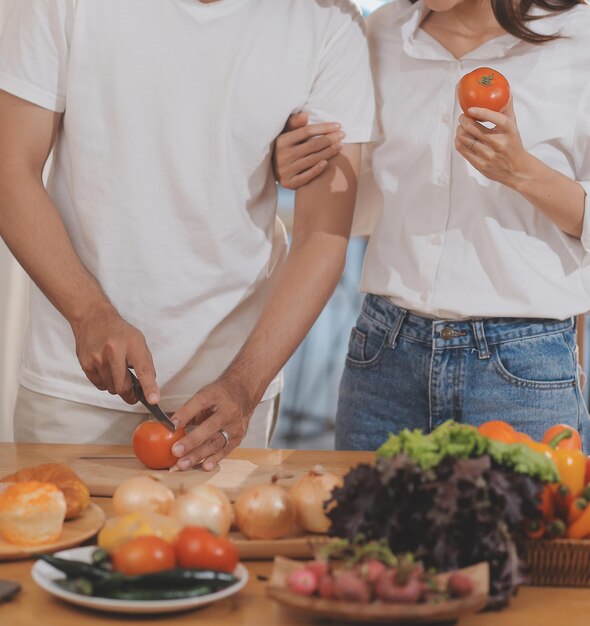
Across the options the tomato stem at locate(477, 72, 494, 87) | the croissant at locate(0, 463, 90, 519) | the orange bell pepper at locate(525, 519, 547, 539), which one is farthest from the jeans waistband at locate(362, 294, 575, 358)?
the croissant at locate(0, 463, 90, 519)

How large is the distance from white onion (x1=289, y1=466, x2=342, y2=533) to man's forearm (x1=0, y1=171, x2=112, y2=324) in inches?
25.5

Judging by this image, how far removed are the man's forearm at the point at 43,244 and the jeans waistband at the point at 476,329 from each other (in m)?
0.63

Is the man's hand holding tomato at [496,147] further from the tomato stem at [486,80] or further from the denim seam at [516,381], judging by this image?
the denim seam at [516,381]

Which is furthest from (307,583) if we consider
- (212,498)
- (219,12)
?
(219,12)

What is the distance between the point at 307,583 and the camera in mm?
1095

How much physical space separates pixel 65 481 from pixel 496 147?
972mm

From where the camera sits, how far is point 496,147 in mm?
1798

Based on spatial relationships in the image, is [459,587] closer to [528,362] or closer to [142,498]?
[142,498]

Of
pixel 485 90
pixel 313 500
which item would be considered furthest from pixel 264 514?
pixel 485 90

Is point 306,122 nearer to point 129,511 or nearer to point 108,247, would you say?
point 108,247

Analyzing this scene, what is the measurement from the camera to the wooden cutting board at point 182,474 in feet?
5.49

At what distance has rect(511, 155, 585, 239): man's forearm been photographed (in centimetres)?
183

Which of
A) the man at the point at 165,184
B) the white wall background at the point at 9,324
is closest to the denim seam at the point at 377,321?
the man at the point at 165,184

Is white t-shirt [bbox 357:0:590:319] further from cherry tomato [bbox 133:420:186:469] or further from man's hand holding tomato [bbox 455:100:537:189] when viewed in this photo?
cherry tomato [bbox 133:420:186:469]
